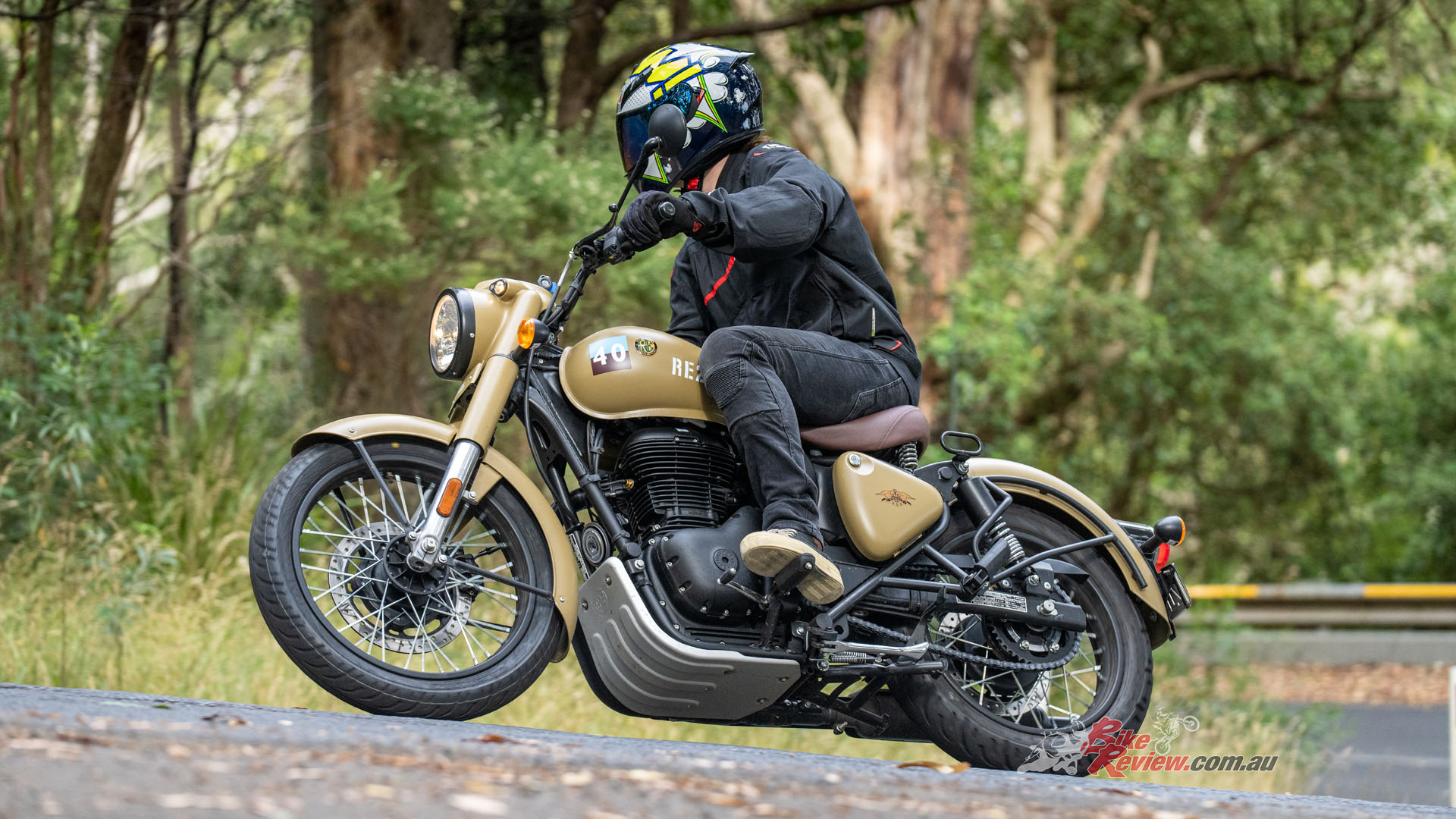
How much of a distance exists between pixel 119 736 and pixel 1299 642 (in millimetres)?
12118

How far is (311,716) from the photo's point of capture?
11.9ft

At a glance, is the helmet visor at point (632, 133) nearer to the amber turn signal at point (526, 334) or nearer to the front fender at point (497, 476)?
the amber turn signal at point (526, 334)

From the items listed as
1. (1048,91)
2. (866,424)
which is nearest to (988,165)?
(1048,91)

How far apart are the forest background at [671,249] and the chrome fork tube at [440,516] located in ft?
7.50

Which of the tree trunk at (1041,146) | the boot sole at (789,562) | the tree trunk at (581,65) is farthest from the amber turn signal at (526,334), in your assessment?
the tree trunk at (1041,146)

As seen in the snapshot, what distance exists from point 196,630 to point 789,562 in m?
3.51

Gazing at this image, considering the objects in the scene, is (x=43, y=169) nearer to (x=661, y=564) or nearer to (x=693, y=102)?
(x=693, y=102)

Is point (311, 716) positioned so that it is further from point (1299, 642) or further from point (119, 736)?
point (1299, 642)

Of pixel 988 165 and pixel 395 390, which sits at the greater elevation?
pixel 988 165

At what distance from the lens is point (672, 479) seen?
165 inches


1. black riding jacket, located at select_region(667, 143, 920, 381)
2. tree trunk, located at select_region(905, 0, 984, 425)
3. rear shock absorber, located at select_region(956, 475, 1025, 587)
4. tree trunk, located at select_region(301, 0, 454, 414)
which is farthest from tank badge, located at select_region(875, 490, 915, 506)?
tree trunk, located at select_region(905, 0, 984, 425)

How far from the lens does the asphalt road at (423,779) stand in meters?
2.51

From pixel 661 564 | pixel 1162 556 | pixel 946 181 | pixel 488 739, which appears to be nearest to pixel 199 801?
pixel 488 739

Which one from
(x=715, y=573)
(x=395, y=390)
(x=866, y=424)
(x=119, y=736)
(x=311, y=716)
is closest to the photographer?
(x=119, y=736)
